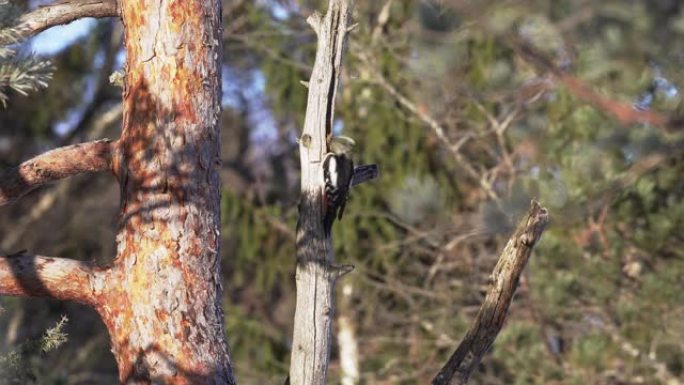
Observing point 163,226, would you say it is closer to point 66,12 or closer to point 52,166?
point 52,166

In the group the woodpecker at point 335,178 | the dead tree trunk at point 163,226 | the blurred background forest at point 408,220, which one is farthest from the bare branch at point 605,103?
the blurred background forest at point 408,220

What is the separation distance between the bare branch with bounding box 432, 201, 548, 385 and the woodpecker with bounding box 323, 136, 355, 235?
24.9 inches

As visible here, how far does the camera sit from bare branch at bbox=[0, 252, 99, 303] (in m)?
3.93

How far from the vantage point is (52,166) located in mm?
4105

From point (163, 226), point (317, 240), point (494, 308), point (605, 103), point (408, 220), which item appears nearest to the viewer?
point (605, 103)

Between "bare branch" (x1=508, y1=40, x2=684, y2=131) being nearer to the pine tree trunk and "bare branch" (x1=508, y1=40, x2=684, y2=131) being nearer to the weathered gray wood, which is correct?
the weathered gray wood

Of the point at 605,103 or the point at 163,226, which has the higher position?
the point at 605,103

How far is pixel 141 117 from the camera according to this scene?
3979 mm

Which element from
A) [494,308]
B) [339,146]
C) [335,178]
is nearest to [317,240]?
[335,178]

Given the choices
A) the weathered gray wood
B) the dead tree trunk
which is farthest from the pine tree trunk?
the weathered gray wood

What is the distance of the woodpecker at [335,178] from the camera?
13.3 ft

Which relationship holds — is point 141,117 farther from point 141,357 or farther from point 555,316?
point 555,316

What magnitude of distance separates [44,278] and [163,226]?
0.45 metres

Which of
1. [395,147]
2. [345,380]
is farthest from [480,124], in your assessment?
[345,380]
